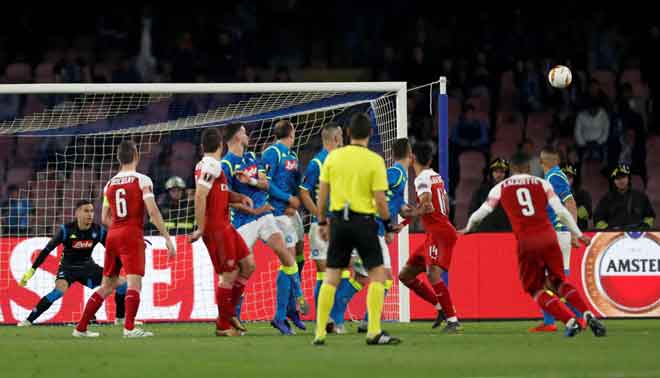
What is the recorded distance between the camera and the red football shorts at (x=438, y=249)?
1288cm

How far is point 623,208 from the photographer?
→ 17.1 meters

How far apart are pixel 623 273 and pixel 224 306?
6.56 m

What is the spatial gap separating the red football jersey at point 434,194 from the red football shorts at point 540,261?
4.00 feet

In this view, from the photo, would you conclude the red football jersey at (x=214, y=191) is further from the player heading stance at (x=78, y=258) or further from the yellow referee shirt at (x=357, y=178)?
the player heading stance at (x=78, y=258)

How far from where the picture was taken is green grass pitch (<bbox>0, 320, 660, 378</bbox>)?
27.9ft

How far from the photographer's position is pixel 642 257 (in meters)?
16.3

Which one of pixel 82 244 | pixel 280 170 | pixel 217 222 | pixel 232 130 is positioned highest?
pixel 232 130

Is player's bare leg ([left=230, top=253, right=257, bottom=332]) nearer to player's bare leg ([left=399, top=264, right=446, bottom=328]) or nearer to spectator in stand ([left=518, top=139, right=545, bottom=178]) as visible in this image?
player's bare leg ([left=399, top=264, right=446, bottom=328])

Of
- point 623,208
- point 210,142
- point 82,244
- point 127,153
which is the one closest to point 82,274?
point 82,244

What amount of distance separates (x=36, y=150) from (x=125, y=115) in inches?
65.2

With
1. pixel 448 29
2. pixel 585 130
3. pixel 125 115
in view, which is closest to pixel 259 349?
pixel 125 115

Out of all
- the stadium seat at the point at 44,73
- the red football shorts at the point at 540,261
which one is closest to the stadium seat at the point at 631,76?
the stadium seat at the point at 44,73

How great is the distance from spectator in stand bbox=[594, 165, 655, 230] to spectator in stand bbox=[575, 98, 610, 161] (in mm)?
4775

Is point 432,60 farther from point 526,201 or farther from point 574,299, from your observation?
point 574,299
